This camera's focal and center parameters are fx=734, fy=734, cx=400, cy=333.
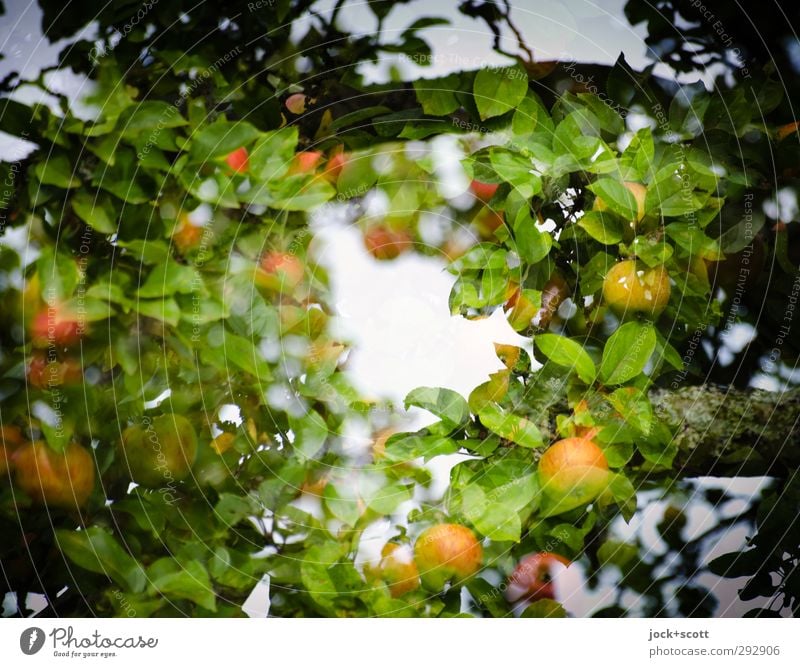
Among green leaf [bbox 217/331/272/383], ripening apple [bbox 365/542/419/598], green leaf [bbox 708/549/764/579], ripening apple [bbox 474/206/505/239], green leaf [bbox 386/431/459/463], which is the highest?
ripening apple [bbox 474/206/505/239]

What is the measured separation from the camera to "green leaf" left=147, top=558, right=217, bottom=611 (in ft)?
1.57

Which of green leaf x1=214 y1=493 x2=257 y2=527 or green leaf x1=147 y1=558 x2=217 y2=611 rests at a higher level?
green leaf x1=214 y1=493 x2=257 y2=527

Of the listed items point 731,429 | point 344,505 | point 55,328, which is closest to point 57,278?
point 55,328

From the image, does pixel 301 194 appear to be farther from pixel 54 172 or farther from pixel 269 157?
pixel 54 172

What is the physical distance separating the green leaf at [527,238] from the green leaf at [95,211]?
263 millimetres

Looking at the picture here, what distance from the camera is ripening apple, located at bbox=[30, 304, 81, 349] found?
0.47m

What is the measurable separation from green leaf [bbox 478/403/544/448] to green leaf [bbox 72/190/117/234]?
27 centimetres

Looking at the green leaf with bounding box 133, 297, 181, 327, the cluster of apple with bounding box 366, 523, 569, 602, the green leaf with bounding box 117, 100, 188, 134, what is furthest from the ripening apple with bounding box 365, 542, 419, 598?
the green leaf with bounding box 117, 100, 188, 134

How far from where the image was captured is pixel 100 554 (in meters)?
0.47

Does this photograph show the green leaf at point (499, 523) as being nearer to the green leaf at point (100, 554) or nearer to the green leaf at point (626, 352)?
the green leaf at point (626, 352)

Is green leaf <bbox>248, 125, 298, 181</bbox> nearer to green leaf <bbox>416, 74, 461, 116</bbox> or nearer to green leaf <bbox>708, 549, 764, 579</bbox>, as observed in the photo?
green leaf <bbox>416, 74, 461, 116</bbox>

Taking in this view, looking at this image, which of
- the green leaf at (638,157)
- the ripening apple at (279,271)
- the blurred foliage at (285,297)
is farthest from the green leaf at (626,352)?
the ripening apple at (279,271)

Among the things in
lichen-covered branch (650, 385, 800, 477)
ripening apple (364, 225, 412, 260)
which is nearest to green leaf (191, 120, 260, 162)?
ripening apple (364, 225, 412, 260)

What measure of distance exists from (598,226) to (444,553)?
24cm
